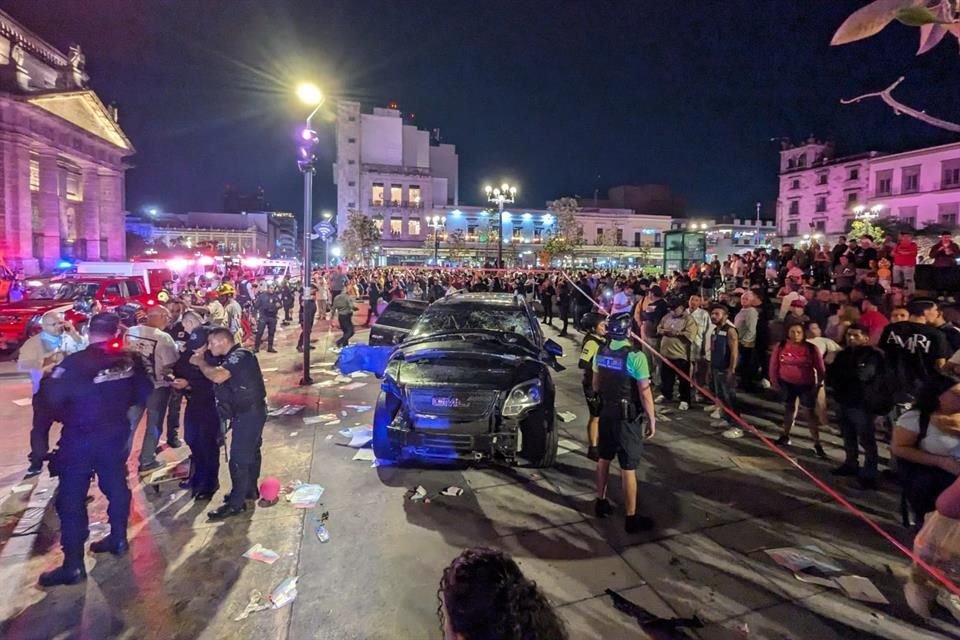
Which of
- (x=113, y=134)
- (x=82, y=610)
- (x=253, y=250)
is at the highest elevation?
(x=113, y=134)

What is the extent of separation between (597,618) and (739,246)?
7824 cm

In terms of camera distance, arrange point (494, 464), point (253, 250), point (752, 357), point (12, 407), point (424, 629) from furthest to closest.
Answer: point (253, 250) < point (752, 357) < point (12, 407) < point (494, 464) < point (424, 629)

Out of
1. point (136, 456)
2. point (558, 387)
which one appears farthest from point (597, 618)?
point (558, 387)

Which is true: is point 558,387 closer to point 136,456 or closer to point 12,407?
point 136,456

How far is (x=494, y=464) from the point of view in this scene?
5902 mm

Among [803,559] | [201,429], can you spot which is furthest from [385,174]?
[803,559]

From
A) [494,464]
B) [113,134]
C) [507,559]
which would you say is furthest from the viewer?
[113,134]

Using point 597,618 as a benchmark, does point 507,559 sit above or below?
above

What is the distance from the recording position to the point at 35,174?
37938mm

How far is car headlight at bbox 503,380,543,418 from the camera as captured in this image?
5.22 m

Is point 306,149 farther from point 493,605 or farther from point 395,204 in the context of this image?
point 395,204

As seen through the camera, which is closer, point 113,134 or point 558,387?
point 558,387

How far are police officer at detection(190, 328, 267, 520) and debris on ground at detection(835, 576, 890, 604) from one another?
477cm

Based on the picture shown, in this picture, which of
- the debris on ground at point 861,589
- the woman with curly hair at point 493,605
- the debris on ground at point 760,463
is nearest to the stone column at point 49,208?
the debris on ground at point 760,463
